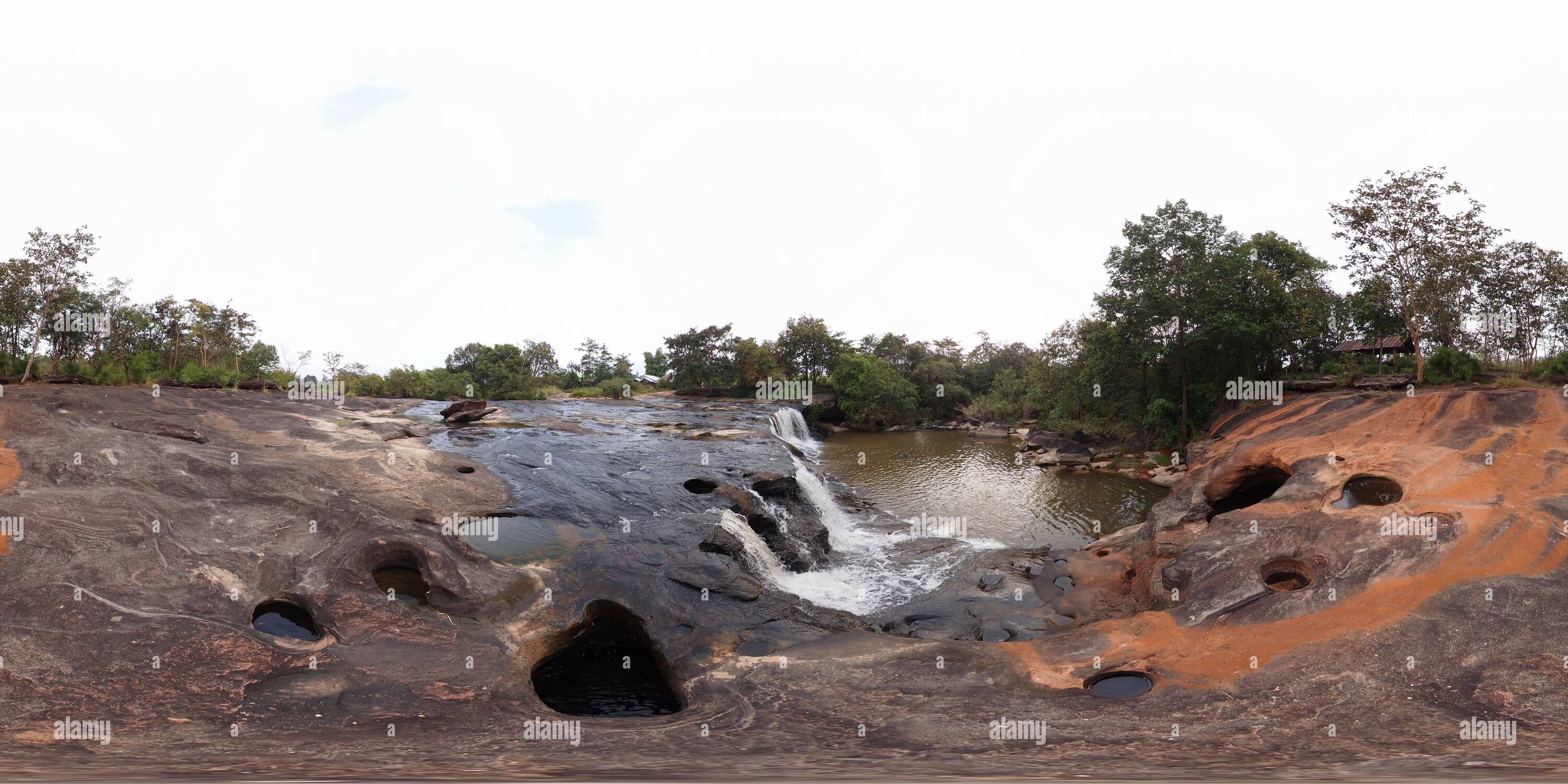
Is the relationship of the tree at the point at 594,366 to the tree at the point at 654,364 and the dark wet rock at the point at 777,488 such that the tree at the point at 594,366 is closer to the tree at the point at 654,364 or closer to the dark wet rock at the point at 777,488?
the tree at the point at 654,364

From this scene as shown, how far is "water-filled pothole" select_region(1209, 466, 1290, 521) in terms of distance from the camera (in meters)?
16.8

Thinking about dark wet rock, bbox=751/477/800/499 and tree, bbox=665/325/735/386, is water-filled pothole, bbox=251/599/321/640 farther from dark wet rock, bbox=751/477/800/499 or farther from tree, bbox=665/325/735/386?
tree, bbox=665/325/735/386

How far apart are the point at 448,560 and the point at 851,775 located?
27.1ft

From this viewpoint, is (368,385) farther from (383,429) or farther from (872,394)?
(872,394)

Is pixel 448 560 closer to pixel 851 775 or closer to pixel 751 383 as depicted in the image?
pixel 851 775

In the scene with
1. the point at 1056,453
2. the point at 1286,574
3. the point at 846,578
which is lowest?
the point at 846,578

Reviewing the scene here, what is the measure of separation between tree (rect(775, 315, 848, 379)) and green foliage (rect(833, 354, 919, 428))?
5.37 meters

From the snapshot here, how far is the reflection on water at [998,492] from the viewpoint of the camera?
→ 67.2 ft

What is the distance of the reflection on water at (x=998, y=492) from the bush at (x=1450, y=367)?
957 centimetres

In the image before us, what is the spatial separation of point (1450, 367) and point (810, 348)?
1777 inches

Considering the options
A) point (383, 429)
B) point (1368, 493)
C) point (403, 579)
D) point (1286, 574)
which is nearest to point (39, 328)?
point (383, 429)

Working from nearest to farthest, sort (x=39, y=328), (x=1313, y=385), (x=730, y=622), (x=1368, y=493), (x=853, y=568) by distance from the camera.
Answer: (x=730, y=622) < (x=1368, y=493) < (x=853, y=568) < (x=1313, y=385) < (x=39, y=328)

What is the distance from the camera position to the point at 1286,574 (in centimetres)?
1112

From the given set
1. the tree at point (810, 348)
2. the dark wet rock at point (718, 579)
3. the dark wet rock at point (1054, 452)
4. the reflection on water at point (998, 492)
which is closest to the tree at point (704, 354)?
the tree at point (810, 348)
